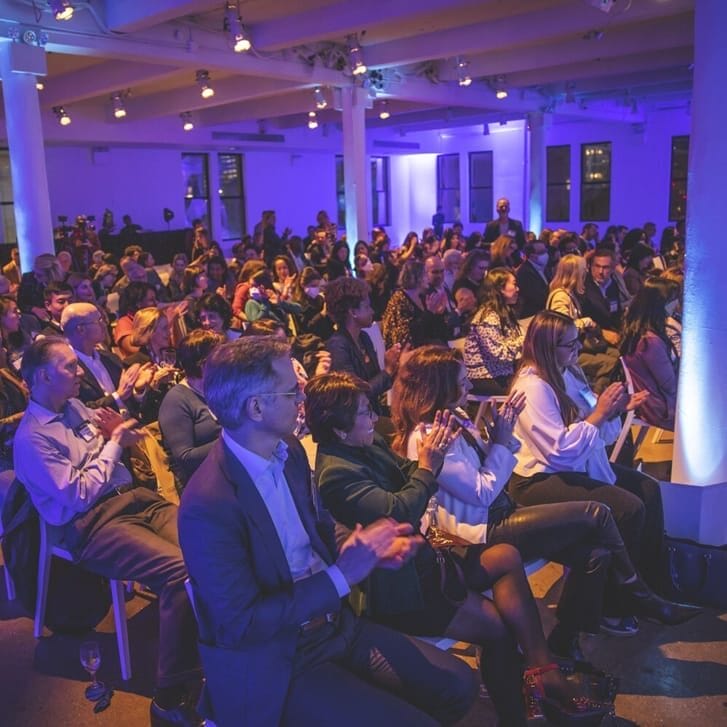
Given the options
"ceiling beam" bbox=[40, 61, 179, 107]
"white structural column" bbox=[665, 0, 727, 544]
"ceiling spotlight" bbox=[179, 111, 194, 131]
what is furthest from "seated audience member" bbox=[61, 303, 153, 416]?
"ceiling spotlight" bbox=[179, 111, 194, 131]

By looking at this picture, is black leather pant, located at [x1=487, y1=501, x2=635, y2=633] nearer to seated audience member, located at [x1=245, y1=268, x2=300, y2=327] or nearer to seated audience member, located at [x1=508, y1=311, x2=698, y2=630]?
seated audience member, located at [x1=508, y1=311, x2=698, y2=630]

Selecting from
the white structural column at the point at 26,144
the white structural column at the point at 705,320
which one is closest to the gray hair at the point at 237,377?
the white structural column at the point at 705,320

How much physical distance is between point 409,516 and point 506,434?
54 centimetres

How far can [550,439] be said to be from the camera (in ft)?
9.89

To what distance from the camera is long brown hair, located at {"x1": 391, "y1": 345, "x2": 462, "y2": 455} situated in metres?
2.64

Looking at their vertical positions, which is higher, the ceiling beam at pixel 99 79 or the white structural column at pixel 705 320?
the ceiling beam at pixel 99 79

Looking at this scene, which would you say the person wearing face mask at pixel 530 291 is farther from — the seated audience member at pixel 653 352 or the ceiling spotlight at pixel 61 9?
the ceiling spotlight at pixel 61 9

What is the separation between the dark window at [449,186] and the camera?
70.2 feet

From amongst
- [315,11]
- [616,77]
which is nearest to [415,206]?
[616,77]

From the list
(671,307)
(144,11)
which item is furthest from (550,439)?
(144,11)

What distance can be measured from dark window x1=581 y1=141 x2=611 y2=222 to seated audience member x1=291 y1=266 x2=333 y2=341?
13228 millimetres

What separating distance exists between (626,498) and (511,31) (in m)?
6.77

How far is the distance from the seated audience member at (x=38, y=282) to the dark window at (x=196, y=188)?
11.7 m

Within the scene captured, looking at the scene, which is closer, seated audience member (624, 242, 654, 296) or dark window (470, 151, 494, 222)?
seated audience member (624, 242, 654, 296)
